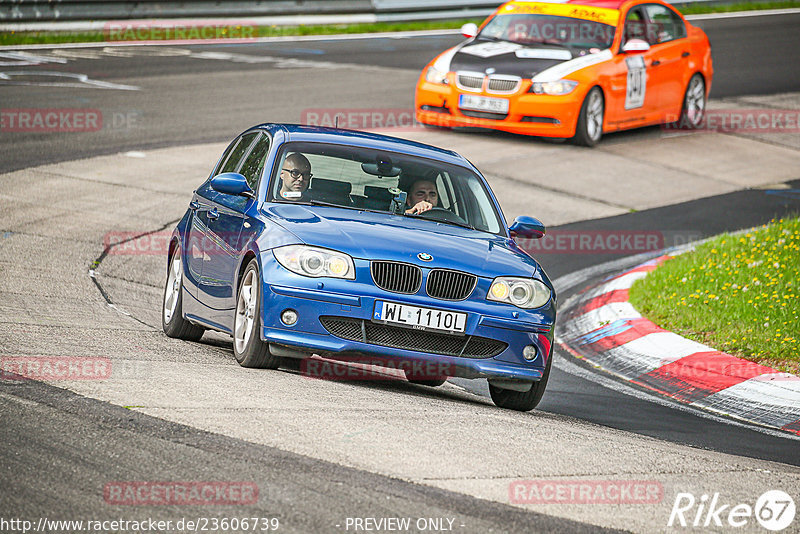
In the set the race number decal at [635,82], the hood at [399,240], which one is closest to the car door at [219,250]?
the hood at [399,240]

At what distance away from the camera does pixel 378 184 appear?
8055 millimetres

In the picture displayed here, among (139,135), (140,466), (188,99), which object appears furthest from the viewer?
(188,99)

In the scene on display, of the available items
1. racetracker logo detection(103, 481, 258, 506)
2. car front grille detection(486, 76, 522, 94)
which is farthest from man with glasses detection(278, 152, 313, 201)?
car front grille detection(486, 76, 522, 94)

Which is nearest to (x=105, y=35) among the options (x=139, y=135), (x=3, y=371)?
(x=139, y=135)

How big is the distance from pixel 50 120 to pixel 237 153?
846 cm

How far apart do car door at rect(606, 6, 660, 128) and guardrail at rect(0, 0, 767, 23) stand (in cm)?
1165

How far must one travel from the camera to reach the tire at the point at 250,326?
22.7 ft

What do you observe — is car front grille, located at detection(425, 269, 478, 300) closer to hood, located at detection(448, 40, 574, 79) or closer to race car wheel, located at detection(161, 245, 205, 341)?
race car wheel, located at detection(161, 245, 205, 341)

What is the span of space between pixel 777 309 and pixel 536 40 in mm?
8924

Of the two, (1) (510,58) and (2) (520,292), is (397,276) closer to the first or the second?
(2) (520,292)

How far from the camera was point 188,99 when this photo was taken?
61.9 feet

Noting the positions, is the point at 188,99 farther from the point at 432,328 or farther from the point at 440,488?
the point at 440,488

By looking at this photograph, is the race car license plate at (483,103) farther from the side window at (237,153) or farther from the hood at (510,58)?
the side window at (237,153)

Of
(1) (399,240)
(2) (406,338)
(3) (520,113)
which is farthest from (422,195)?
(3) (520,113)
